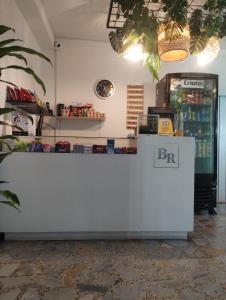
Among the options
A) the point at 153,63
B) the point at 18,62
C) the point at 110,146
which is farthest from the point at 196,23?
the point at 18,62

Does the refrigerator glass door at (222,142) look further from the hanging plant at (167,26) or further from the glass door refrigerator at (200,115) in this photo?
the hanging plant at (167,26)

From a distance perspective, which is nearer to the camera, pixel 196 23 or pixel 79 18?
pixel 196 23

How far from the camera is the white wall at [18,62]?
Result: 3111 mm

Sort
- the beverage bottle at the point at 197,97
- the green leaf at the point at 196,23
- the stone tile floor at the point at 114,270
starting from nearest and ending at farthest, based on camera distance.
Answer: the stone tile floor at the point at 114,270 < the green leaf at the point at 196,23 < the beverage bottle at the point at 197,97

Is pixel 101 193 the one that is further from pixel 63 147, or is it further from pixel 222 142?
pixel 222 142

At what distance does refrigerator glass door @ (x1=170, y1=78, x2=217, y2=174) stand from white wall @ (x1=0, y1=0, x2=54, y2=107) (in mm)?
2289

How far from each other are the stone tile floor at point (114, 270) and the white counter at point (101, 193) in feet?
0.50

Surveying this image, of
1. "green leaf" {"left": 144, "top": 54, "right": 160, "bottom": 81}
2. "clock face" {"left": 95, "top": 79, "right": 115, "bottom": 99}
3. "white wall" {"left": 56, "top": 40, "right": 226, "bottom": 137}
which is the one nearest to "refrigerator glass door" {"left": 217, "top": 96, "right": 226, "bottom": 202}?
"white wall" {"left": 56, "top": 40, "right": 226, "bottom": 137}

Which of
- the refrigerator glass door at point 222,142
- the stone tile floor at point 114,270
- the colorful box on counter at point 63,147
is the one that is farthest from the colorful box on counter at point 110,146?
the refrigerator glass door at point 222,142

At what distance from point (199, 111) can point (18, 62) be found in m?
3.02

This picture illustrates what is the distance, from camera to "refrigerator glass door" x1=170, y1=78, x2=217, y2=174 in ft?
15.0

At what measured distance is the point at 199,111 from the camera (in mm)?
4789

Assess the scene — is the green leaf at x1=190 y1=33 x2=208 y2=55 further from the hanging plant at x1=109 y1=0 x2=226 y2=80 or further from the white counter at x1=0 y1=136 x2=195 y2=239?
the white counter at x1=0 y1=136 x2=195 y2=239

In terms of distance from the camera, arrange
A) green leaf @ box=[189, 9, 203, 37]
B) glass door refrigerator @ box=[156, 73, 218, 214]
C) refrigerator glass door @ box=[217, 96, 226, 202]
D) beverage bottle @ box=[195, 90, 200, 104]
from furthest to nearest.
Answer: refrigerator glass door @ box=[217, 96, 226, 202]
beverage bottle @ box=[195, 90, 200, 104]
glass door refrigerator @ box=[156, 73, 218, 214]
green leaf @ box=[189, 9, 203, 37]
